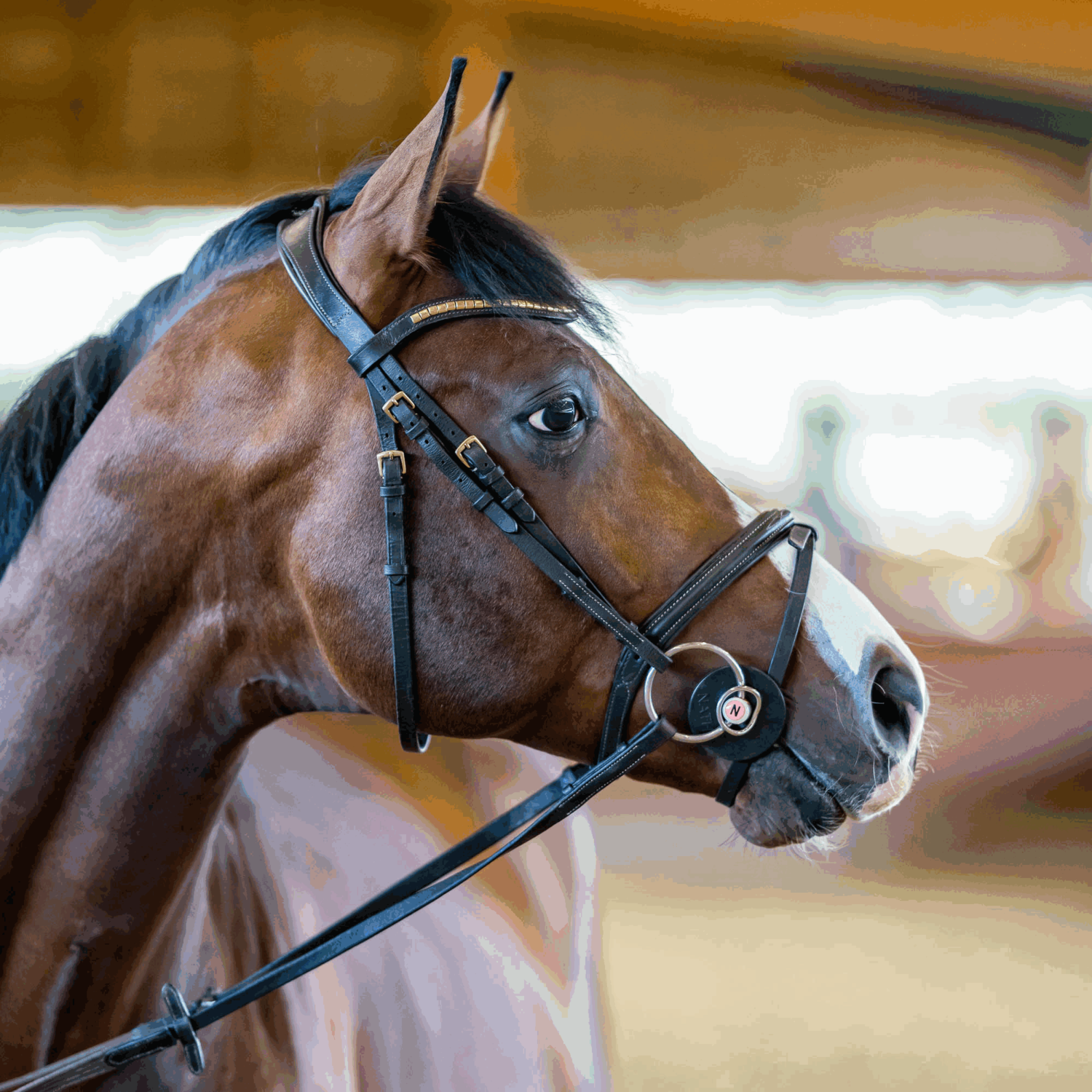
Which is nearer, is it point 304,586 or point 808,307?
point 304,586

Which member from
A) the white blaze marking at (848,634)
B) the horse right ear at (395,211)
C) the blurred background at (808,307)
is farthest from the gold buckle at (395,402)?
the blurred background at (808,307)

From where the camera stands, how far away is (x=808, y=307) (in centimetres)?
546

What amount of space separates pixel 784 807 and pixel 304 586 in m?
0.54

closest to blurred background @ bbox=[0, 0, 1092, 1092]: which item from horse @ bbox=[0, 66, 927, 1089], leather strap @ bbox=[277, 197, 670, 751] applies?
horse @ bbox=[0, 66, 927, 1089]

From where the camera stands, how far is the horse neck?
2.47 feet

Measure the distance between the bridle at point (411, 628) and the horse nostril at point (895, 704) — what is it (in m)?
0.11

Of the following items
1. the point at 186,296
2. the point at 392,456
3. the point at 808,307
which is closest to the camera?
the point at 392,456

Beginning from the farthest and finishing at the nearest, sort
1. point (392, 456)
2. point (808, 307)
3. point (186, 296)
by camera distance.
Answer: point (808, 307), point (186, 296), point (392, 456)

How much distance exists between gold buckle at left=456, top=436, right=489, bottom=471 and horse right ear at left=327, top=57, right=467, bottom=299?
0.18 m

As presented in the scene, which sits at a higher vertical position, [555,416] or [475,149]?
[475,149]

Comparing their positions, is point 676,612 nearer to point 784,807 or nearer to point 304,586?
point 784,807

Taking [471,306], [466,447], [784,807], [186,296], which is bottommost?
[784,807]

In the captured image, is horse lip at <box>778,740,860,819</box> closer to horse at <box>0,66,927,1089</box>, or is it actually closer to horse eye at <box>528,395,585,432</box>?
horse at <box>0,66,927,1089</box>

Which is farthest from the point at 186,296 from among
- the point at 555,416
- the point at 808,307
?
the point at 808,307
